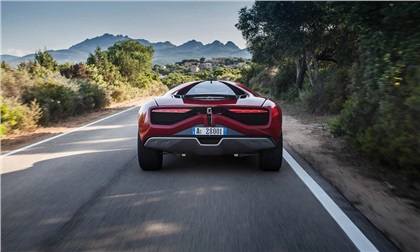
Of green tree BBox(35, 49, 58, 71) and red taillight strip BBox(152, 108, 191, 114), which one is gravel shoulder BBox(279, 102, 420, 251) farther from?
green tree BBox(35, 49, 58, 71)

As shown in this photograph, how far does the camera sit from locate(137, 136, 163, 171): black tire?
5320mm

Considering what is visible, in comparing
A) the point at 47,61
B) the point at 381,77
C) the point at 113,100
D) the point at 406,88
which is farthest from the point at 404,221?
the point at 47,61

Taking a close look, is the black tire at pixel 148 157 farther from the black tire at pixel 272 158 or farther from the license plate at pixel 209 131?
the black tire at pixel 272 158

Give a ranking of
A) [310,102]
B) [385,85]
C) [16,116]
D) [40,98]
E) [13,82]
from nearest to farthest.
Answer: [385,85]
[16,116]
[13,82]
[40,98]
[310,102]

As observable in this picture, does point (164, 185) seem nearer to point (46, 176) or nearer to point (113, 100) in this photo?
point (46, 176)

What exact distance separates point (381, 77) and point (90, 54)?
37.6 m

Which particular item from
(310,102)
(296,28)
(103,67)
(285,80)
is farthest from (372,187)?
(103,67)

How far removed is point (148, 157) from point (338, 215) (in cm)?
272

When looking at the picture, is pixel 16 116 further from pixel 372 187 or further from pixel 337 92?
pixel 337 92

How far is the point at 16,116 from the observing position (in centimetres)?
1036

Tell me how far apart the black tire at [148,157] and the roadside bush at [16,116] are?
5783 millimetres

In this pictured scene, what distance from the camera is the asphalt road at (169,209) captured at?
3.04m

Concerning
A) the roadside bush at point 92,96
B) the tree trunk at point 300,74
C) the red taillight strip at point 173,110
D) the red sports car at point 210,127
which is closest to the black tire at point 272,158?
the red sports car at point 210,127

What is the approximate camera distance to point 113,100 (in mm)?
24688
